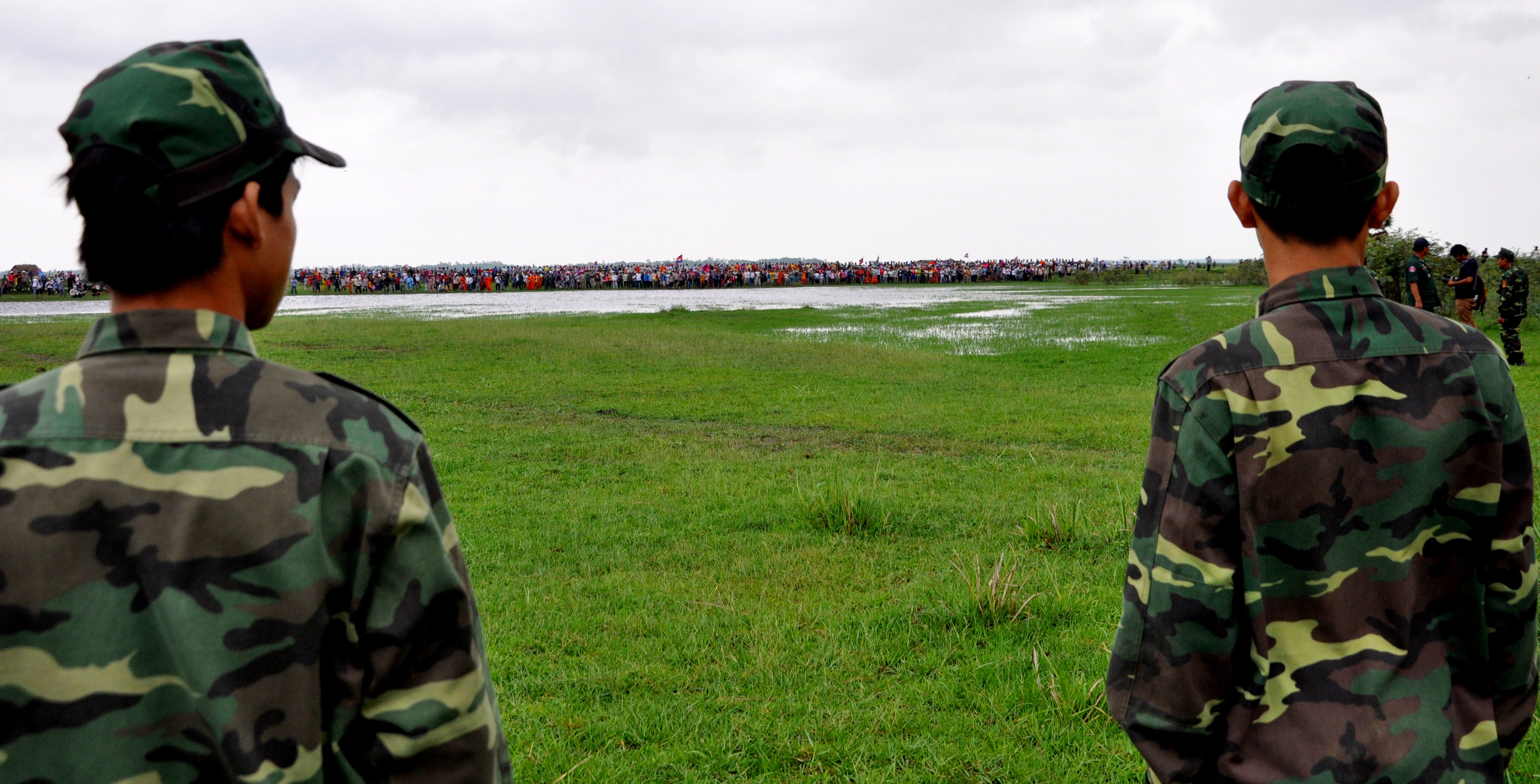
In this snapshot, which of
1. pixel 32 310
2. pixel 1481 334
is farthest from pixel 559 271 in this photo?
pixel 1481 334

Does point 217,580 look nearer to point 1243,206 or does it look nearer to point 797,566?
point 1243,206

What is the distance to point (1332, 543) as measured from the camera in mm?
1830

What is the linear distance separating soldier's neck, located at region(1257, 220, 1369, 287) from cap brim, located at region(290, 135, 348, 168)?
1.60 metres

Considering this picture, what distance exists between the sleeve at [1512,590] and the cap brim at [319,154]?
6.64ft

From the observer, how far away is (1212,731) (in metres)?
1.86

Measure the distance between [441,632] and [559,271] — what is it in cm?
11386

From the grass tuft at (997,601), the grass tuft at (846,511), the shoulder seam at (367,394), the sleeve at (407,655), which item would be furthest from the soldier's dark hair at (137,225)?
the grass tuft at (846,511)

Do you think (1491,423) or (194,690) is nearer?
(194,690)

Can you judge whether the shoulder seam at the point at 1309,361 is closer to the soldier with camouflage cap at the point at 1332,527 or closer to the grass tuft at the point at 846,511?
the soldier with camouflage cap at the point at 1332,527

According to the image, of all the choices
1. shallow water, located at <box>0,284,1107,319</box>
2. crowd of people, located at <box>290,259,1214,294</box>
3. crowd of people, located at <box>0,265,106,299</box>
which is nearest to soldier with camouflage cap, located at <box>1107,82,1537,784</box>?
shallow water, located at <box>0,284,1107,319</box>

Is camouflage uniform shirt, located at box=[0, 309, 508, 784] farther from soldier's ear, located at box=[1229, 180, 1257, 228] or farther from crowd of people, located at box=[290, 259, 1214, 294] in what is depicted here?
crowd of people, located at box=[290, 259, 1214, 294]

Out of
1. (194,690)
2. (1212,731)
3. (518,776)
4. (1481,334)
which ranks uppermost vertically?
(1481,334)

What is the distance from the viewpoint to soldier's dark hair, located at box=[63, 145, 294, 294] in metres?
1.43

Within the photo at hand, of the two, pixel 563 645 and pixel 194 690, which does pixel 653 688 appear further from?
pixel 194 690
